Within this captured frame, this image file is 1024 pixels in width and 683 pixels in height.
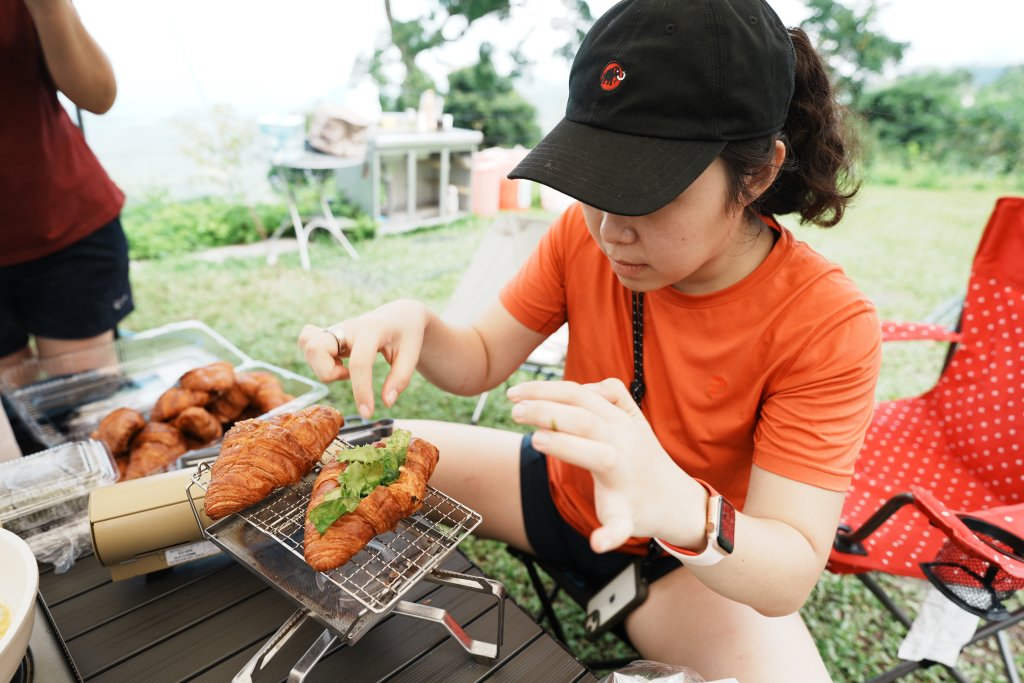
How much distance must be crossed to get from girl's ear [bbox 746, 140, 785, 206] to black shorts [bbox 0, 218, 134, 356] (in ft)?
8.36

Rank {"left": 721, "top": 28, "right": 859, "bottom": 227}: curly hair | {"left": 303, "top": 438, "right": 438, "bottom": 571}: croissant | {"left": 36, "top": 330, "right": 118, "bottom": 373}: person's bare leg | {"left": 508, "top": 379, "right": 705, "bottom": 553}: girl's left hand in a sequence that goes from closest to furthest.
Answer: {"left": 508, "top": 379, "right": 705, "bottom": 553}: girl's left hand, {"left": 303, "top": 438, "right": 438, "bottom": 571}: croissant, {"left": 721, "top": 28, "right": 859, "bottom": 227}: curly hair, {"left": 36, "top": 330, "right": 118, "bottom": 373}: person's bare leg

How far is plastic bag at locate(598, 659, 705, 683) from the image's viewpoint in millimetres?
1115

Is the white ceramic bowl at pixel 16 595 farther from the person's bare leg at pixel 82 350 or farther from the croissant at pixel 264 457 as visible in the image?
the person's bare leg at pixel 82 350

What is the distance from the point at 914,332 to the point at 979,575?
1080 mm

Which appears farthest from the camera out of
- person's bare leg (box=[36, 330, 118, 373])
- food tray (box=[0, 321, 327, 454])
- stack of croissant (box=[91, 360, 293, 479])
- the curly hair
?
person's bare leg (box=[36, 330, 118, 373])

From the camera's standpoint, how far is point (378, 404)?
14.5 ft

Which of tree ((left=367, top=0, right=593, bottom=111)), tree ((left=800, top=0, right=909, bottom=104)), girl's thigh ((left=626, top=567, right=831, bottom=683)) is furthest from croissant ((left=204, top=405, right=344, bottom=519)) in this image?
tree ((left=800, top=0, right=909, bottom=104))

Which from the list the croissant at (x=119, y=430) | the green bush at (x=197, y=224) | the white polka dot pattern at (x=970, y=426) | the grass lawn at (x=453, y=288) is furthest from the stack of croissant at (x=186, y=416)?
the green bush at (x=197, y=224)

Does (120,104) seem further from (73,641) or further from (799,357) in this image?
(799,357)

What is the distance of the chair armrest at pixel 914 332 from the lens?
2.45 meters

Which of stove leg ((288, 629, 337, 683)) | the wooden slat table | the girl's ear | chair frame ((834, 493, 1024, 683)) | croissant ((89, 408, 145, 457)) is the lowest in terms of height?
chair frame ((834, 493, 1024, 683))

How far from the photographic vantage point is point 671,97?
1153mm

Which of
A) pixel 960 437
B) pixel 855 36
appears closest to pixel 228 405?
pixel 960 437

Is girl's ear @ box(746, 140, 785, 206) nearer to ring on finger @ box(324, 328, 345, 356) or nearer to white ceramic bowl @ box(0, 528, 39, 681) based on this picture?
ring on finger @ box(324, 328, 345, 356)
